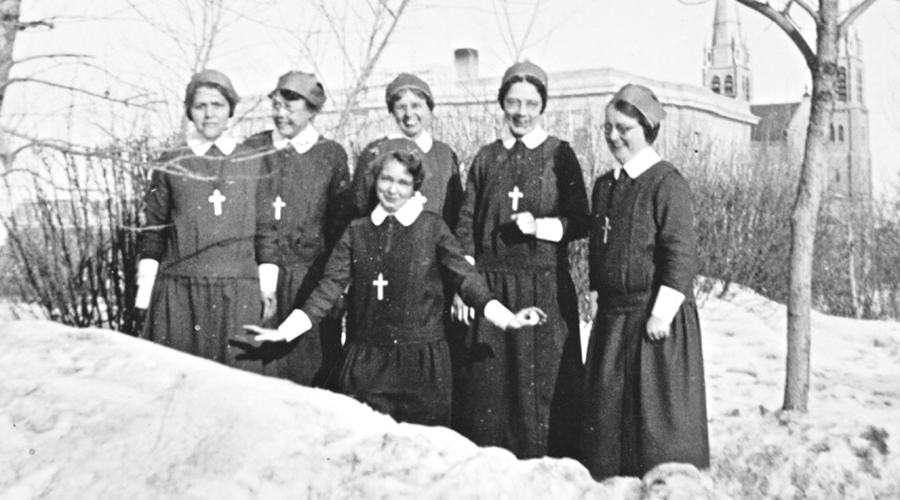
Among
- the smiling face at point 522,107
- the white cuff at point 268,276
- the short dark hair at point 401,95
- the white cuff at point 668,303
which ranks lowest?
the white cuff at point 668,303

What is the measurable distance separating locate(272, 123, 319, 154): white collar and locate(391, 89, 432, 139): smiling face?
0.47 meters

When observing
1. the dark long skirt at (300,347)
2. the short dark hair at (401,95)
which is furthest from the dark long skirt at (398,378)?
the short dark hair at (401,95)

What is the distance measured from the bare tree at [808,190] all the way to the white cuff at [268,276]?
294cm

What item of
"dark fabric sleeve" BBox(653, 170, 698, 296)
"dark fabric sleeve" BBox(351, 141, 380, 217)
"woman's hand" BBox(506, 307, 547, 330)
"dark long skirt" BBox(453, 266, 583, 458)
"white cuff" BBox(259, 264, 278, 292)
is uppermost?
"dark fabric sleeve" BBox(351, 141, 380, 217)

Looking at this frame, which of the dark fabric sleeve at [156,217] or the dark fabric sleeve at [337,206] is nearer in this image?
the dark fabric sleeve at [156,217]

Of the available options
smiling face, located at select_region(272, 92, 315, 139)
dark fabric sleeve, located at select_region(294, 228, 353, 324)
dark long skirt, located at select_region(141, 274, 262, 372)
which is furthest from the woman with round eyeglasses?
dark long skirt, located at select_region(141, 274, 262, 372)

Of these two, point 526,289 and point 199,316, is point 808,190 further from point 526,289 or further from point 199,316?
point 199,316

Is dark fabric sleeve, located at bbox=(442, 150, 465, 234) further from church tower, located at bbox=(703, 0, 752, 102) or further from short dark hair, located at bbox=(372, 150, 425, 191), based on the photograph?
church tower, located at bbox=(703, 0, 752, 102)

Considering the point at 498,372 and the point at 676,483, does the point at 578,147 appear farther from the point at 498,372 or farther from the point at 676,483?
the point at 676,483

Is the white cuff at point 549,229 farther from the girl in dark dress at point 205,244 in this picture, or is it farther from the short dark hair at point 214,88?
the short dark hair at point 214,88

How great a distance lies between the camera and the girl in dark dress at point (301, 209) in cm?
484

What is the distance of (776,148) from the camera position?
15172 mm

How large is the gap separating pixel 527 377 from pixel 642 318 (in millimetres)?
770

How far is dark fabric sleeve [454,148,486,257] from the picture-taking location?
15.4ft
